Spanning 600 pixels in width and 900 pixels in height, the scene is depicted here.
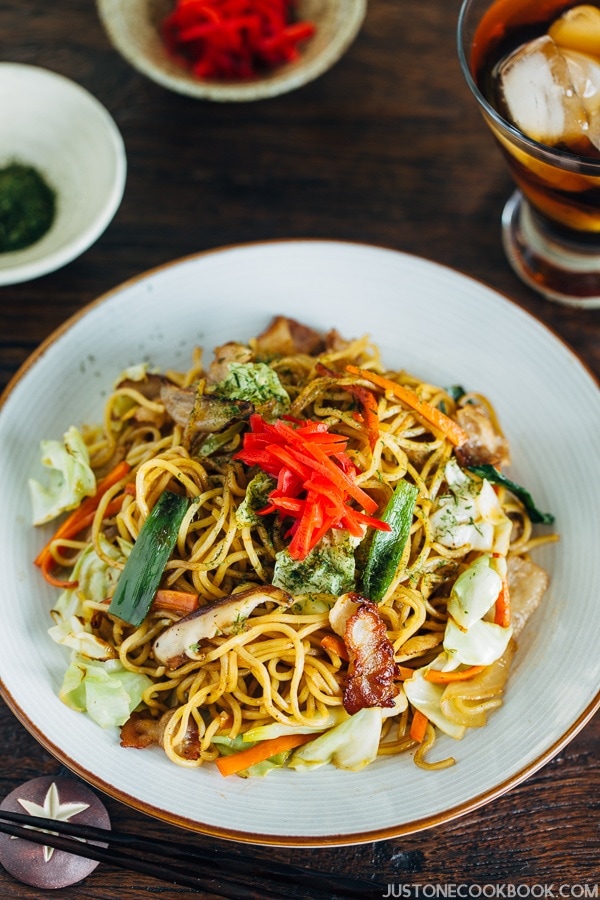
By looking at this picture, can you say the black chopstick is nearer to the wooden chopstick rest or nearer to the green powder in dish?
the wooden chopstick rest

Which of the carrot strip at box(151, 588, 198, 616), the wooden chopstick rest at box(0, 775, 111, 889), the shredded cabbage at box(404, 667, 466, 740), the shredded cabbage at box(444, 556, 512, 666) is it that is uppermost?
the shredded cabbage at box(444, 556, 512, 666)

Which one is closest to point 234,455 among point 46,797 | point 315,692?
point 315,692

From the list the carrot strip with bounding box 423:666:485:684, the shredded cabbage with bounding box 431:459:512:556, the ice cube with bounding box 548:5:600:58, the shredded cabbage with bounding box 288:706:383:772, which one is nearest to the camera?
the shredded cabbage with bounding box 288:706:383:772

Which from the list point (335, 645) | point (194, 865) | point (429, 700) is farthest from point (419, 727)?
point (194, 865)

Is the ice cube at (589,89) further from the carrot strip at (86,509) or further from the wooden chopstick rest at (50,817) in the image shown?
the wooden chopstick rest at (50,817)

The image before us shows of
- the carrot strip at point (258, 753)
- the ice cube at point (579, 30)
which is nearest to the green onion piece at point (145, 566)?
the carrot strip at point (258, 753)

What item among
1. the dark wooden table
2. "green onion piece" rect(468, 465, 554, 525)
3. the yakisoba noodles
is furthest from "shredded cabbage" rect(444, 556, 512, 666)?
the dark wooden table
